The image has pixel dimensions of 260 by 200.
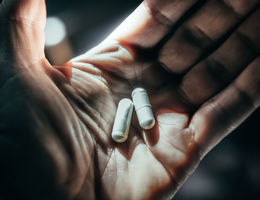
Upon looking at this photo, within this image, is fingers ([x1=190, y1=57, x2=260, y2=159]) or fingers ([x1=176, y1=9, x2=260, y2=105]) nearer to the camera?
fingers ([x1=190, y1=57, x2=260, y2=159])

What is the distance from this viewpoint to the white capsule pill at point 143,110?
1346 mm

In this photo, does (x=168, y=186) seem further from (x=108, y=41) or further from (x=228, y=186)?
(x=108, y=41)

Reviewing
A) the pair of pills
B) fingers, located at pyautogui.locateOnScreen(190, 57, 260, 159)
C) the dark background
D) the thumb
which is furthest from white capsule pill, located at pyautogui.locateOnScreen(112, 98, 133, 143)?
the dark background

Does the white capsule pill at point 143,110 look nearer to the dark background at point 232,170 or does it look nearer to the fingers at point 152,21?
the fingers at point 152,21

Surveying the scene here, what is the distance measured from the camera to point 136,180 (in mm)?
1186

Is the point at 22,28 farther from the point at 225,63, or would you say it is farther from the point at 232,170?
the point at 232,170

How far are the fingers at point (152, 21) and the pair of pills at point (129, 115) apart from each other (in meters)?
0.42

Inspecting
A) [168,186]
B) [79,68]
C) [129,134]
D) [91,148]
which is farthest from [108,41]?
[168,186]

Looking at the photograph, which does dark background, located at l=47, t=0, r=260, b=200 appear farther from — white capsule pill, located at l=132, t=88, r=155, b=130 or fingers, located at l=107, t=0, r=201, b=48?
fingers, located at l=107, t=0, r=201, b=48

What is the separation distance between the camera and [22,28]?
1.10 metres

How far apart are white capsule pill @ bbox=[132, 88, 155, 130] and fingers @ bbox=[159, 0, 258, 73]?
1.22 ft

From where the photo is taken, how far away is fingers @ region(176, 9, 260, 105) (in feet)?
4.96

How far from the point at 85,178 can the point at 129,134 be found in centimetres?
40

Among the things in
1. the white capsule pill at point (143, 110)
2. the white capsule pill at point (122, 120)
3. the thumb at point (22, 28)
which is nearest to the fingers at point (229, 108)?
the white capsule pill at point (143, 110)
